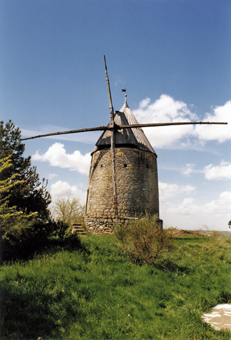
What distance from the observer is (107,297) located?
5066mm

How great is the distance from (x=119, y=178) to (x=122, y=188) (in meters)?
0.64

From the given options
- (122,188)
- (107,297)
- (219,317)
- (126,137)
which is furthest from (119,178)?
(219,317)

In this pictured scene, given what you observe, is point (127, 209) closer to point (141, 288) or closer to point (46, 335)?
point (141, 288)

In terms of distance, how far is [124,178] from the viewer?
43.9 ft

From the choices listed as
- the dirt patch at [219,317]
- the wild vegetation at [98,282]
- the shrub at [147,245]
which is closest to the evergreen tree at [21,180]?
the wild vegetation at [98,282]

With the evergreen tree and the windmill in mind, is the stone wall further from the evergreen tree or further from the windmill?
the evergreen tree

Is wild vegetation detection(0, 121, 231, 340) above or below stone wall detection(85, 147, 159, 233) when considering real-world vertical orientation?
below

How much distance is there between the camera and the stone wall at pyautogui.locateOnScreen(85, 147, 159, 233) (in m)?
12.9

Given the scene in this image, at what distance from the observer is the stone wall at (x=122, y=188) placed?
12.9 metres

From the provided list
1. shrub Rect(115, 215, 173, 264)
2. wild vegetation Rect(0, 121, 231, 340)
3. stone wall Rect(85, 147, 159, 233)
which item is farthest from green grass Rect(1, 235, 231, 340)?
stone wall Rect(85, 147, 159, 233)

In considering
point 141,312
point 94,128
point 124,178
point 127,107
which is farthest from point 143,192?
point 141,312

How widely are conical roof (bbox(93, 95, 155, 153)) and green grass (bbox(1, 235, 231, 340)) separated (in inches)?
311

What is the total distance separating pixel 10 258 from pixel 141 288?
4.52 metres

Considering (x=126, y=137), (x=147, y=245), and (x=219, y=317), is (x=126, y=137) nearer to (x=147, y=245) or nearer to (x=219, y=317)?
(x=147, y=245)
